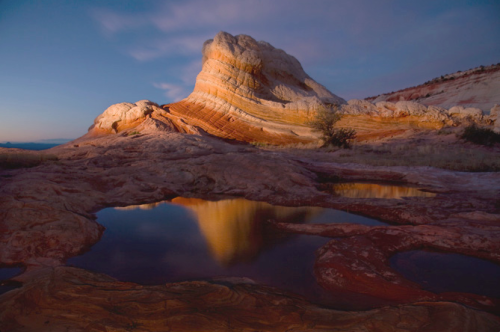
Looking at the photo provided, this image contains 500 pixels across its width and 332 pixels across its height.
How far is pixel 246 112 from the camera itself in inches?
669

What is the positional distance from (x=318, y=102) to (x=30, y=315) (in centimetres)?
1682

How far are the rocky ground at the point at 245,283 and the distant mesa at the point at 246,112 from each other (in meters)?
8.60

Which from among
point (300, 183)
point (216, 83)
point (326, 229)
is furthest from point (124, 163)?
point (216, 83)

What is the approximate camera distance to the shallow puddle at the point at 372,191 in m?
6.09

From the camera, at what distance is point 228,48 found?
58.6ft

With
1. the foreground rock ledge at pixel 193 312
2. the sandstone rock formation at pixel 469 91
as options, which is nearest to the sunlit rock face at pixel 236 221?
the foreground rock ledge at pixel 193 312

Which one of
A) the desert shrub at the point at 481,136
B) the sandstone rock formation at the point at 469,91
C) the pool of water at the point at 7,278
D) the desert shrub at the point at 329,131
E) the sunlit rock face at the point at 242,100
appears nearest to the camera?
the pool of water at the point at 7,278

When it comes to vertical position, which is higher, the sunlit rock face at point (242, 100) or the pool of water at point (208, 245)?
the sunlit rock face at point (242, 100)

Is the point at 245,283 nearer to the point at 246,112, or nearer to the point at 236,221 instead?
the point at 236,221

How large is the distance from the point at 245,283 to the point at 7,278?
2.27 m

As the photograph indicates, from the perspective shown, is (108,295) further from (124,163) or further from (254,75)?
(254,75)

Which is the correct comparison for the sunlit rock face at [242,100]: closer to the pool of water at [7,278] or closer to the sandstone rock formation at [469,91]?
the sandstone rock formation at [469,91]

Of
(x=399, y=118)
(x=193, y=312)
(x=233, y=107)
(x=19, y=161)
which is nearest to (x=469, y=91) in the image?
(x=399, y=118)

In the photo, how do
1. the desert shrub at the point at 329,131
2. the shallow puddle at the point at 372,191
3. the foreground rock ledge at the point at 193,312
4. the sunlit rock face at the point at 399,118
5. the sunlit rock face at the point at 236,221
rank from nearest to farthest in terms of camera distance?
the foreground rock ledge at the point at 193,312 < the sunlit rock face at the point at 236,221 < the shallow puddle at the point at 372,191 < the desert shrub at the point at 329,131 < the sunlit rock face at the point at 399,118
